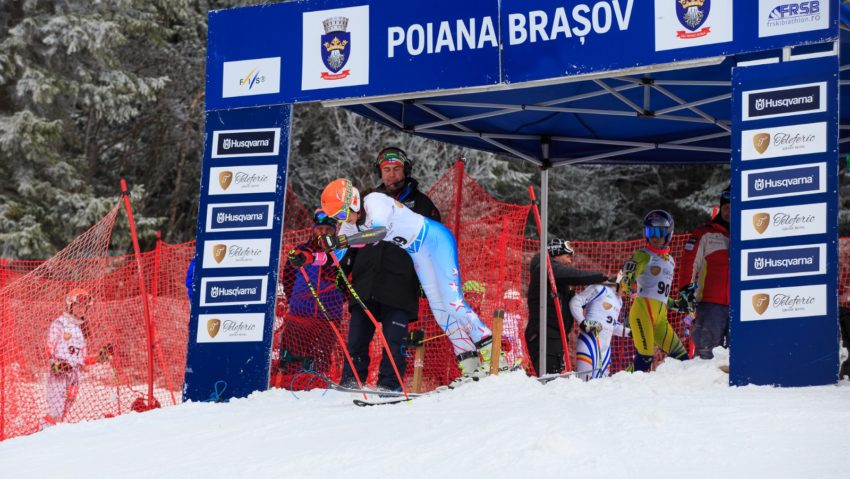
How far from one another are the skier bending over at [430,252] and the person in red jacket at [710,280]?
1.90 m

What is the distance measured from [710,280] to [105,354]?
5271mm

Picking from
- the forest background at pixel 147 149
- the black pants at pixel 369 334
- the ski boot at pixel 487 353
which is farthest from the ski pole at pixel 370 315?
the forest background at pixel 147 149

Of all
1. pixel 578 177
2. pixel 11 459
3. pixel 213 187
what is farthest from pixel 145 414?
pixel 578 177

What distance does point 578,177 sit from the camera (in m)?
29.8

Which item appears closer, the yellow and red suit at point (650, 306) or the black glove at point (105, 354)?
the yellow and red suit at point (650, 306)

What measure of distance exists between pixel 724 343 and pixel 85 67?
14239 mm

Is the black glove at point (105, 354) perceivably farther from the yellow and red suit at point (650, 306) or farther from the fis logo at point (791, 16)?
the fis logo at point (791, 16)

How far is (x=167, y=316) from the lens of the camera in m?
10.5

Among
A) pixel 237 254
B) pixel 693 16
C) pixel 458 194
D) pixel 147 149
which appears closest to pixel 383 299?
pixel 237 254

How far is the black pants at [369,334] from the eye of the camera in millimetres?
7703

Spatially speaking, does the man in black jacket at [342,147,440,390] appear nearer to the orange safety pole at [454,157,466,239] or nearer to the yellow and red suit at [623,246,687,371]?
the orange safety pole at [454,157,466,239]

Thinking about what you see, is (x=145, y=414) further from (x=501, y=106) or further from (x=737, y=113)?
(x=737, y=113)

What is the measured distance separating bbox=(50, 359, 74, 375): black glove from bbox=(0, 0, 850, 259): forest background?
8.91m

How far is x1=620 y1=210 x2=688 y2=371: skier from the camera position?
29.6 feet
